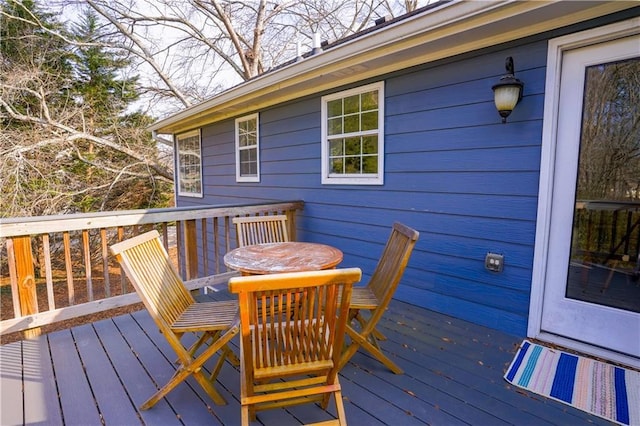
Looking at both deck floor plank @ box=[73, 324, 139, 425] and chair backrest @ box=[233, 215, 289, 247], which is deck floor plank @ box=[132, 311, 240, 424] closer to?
deck floor plank @ box=[73, 324, 139, 425]

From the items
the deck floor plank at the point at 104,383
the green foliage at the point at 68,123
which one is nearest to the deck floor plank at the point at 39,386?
the deck floor plank at the point at 104,383

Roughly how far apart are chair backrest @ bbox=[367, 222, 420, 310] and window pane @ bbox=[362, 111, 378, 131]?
4.94 feet

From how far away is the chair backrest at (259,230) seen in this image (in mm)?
3193

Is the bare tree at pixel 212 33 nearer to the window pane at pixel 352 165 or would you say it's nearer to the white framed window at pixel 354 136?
the white framed window at pixel 354 136

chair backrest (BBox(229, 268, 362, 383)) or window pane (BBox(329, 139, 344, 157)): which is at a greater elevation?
window pane (BBox(329, 139, 344, 157))

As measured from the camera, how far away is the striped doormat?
1810mm

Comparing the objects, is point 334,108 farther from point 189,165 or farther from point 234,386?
point 189,165

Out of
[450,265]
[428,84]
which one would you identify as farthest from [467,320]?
[428,84]

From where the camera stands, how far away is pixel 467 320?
2902 millimetres

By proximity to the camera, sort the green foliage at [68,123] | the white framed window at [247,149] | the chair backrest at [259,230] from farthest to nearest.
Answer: the green foliage at [68,123]
the white framed window at [247,149]
the chair backrest at [259,230]

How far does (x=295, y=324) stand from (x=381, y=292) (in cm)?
89

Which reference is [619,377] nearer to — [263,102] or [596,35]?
[596,35]

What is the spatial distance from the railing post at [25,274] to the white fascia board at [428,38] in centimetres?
276

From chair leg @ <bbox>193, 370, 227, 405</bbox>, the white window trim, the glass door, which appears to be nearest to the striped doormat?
the glass door
